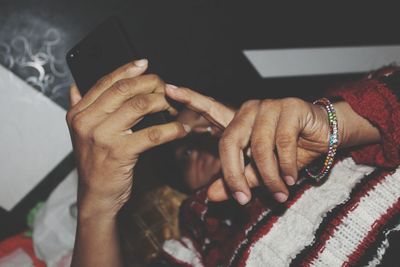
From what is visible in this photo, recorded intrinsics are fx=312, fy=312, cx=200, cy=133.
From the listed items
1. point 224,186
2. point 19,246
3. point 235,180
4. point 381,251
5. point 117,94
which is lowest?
point 19,246

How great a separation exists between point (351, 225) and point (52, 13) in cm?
156

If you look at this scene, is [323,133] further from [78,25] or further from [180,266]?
[78,25]

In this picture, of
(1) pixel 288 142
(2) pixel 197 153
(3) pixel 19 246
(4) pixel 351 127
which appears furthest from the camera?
(3) pixel 19 246

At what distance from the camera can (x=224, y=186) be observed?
88 cm

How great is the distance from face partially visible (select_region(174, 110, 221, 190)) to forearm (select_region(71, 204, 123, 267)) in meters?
0.59

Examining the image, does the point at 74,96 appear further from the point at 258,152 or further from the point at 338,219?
the point at 338,219

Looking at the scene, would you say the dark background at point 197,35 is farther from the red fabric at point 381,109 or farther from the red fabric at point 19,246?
the red fabric at point 381,109

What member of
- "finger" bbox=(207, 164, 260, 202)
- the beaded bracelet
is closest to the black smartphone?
"finger" bbox=(207, 164, 260, 202)

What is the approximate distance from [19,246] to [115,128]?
1337 mm

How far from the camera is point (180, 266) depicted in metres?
1.18

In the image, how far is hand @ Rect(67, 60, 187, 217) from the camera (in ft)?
2.35

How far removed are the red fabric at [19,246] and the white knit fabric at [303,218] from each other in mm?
1243

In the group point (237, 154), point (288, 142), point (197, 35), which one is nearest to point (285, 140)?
point (288, 142)

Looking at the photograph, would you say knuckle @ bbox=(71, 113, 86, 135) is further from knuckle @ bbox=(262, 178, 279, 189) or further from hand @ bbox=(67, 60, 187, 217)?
knuckle @ bbox=(262, 178, 279, 189)
